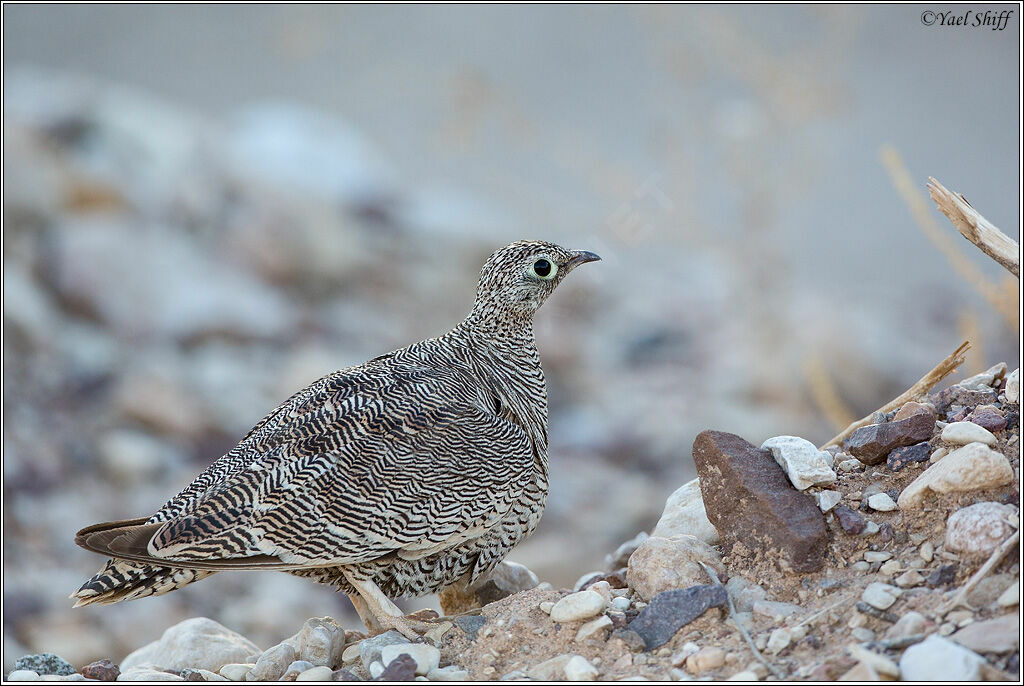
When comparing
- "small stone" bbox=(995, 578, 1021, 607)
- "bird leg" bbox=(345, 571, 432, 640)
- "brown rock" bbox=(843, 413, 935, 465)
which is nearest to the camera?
"small stone" bbox=(995, 578, 1021, 607)

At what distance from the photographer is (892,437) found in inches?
111

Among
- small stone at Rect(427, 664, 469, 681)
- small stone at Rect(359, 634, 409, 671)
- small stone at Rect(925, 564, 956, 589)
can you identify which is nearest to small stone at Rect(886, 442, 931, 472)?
small stone at Rect(925, 564, 956, 589)

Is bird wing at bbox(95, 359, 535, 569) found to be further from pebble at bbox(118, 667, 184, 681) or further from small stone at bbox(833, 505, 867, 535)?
small stone at bbox(833, 505, 867, 535)

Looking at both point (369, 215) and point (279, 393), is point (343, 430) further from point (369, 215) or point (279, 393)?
point (369, 215)

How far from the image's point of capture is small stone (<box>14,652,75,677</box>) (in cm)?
290

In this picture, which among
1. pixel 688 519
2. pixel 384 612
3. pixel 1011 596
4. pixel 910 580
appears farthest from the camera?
pixel 688 519

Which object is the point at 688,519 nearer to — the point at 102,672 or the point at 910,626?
the point at 910,626

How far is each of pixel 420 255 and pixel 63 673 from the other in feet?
16.3

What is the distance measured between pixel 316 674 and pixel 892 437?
65.6 inches

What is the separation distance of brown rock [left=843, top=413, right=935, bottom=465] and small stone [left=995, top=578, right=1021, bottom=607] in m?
0.71

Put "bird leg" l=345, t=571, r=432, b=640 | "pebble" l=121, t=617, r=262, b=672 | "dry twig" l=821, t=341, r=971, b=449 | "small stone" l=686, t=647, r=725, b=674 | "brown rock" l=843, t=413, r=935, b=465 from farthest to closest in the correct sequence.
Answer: "dry twig" l=821, t=341, r=971, b=449 → "pebble" l=121, t=617, r=262, b=672 → "brown rock" l=843, t=413, r=935, b=465 → "bird leg" l=345, t=571, r=432, b=640 → "small stone" l=686, t=647, r=725, b=674

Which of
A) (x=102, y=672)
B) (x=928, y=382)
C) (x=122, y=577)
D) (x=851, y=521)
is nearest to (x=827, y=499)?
(x=851, y=521)

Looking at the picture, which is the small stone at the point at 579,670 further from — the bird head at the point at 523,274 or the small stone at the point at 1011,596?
the bird head at the point at 523,274

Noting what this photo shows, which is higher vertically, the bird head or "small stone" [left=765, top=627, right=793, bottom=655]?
the bird head
